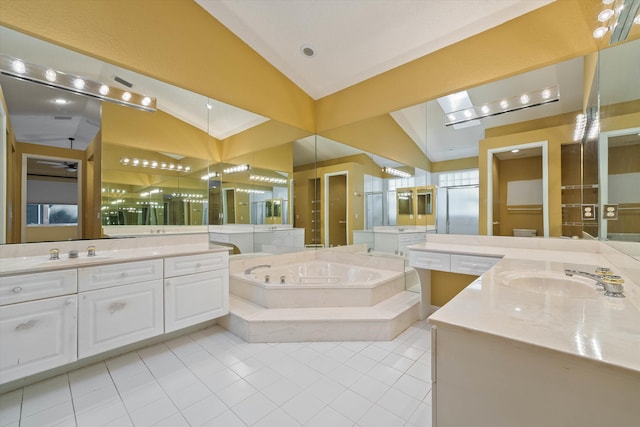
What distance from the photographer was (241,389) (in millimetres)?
1815

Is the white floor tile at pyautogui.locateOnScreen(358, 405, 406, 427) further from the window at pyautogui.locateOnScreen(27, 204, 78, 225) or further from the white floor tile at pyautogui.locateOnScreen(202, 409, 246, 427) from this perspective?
the window at pyautogui.locateOnScreen(27, 204, 78, 225)

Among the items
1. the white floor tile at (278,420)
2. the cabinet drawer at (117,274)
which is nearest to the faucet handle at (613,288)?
the white floor tile at (278,420)

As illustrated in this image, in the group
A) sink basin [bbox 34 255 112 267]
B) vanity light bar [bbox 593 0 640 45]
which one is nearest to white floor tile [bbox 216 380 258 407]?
sink basin [bbox 34 255 112 267]

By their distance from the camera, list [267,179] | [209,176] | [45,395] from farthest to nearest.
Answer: [267,179] < [209,176] < [45,395]

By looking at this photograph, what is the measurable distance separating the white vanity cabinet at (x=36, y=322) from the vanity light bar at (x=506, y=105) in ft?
11.9

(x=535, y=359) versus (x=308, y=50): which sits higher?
(x=308, y=50)

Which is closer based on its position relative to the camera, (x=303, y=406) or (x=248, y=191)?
(x=303, y=406)

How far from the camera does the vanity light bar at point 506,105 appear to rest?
7.44ft

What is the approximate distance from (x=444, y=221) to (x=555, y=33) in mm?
1833

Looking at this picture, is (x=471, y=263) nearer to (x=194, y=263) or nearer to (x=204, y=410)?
(x=204, y=410)

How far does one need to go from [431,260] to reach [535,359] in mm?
1956

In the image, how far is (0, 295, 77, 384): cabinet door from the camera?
1586 mm

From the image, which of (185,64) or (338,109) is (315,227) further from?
(185,64)

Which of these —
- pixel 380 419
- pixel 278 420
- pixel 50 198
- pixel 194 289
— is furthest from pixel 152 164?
pixel 380 419
